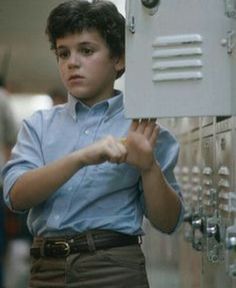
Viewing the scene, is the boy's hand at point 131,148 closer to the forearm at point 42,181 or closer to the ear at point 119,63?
the forearm at point 42,181

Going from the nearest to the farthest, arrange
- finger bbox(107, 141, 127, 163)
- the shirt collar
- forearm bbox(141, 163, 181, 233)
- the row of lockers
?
1. finger bbox(107, 141, 127, 163)
2. forearm bbox(141, 163, 181, 233)
3. the shirt collar
4. the row of lockers

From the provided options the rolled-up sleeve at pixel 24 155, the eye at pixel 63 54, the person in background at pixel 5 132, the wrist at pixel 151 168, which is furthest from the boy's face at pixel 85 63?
the person in background at pixel 5 132

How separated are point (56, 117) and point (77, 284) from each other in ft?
1.35

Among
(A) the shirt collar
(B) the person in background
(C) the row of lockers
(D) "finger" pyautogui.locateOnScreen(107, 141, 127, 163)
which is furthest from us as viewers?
(B) the person in background

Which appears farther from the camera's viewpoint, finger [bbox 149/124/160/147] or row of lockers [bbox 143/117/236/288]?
row of lockers [bbox 143/117/236/288]

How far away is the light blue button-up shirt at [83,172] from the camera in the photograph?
4.35ft

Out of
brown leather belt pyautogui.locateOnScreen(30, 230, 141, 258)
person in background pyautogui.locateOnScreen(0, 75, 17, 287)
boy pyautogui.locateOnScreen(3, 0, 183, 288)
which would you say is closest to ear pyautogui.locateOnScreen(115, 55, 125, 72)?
boy pyautogui.locateOnScreen(3, 0, 183, 288)

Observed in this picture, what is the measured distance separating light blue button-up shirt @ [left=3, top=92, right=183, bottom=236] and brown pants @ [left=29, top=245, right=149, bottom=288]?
0.19 ft

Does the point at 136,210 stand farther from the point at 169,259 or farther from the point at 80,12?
the point at 169,259

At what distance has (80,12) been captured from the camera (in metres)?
1.40

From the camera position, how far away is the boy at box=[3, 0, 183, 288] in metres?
1.29

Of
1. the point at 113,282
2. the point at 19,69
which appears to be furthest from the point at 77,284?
the point at 19,69

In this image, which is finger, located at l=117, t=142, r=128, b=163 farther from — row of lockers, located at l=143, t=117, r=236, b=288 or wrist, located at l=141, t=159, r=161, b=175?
row of lockers, located at l=143, t=117, r=236, b=288

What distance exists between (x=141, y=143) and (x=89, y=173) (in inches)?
6.7
